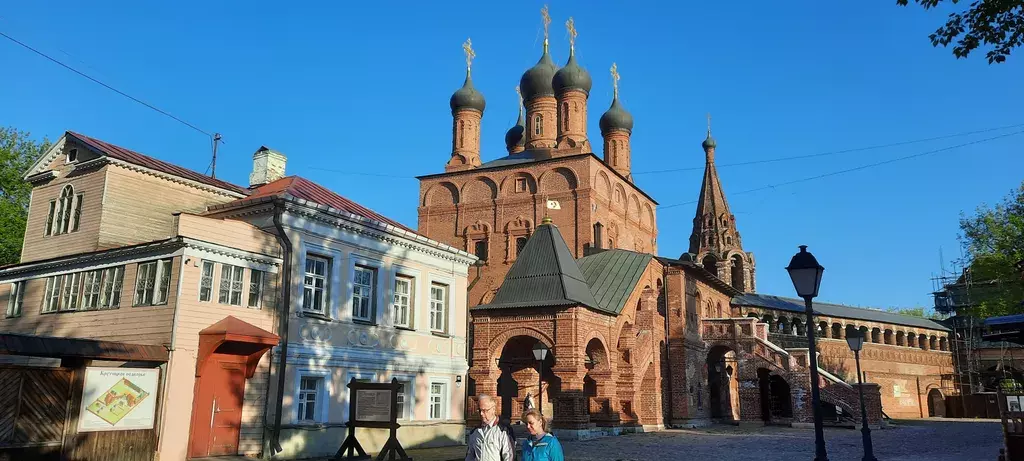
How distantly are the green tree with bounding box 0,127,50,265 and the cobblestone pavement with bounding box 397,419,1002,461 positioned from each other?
2052 centimetres

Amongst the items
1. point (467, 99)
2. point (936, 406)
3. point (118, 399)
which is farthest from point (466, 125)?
point (936, 406)

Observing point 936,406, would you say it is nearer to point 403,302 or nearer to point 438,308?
point 438,308

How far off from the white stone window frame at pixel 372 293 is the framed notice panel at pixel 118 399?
5.02 metres

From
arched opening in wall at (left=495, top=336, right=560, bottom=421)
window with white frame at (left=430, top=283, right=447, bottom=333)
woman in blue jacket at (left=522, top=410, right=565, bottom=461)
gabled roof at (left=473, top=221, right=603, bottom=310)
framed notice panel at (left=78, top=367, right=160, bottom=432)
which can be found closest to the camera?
woman in blue jacket at (left=522, top=410, right=565, bottom=461)

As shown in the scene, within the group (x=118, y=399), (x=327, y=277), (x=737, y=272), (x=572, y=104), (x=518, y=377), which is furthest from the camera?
(x=737, y=272)

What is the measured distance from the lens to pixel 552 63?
4431cm

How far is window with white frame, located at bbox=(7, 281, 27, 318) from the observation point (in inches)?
721

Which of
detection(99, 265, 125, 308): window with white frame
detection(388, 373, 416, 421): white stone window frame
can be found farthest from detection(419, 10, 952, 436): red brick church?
detection(99, 265, 125, 308): window with white frame

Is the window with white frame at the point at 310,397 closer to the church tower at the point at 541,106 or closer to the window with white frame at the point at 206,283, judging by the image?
the window with white frame at the point at 206,283

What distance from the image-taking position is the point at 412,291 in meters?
20.8

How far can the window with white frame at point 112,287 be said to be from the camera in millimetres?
15984

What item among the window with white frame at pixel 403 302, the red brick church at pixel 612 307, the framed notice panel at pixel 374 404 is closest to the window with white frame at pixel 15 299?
the window with white frame at pixel 403 302

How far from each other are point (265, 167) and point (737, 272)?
40780 mm

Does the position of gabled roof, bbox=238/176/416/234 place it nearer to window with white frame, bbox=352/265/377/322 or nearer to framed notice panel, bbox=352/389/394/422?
window with white frame, bbox=352/265/377/322
